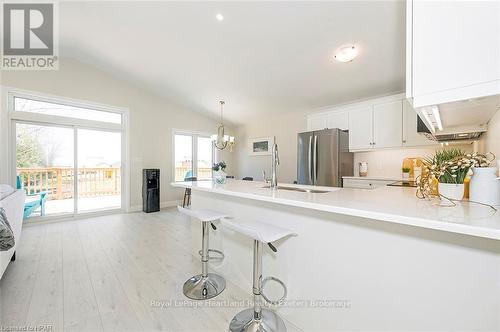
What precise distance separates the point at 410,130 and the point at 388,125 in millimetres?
311

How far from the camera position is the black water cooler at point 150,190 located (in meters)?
4.97

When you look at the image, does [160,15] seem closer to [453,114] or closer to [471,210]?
[453,114]

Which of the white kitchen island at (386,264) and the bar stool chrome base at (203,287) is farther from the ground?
the white kitchen island at (386,264)

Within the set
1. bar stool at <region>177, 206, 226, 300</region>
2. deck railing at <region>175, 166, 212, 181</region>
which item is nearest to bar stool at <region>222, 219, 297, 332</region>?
bar stool at <region>177, 206, 226, 300</region>

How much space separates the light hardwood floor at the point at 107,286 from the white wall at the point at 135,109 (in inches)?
78.6

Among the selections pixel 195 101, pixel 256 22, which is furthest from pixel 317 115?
pixel 195 101

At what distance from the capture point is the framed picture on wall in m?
5.98

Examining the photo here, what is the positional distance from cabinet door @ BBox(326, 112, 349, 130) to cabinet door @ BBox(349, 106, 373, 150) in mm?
80

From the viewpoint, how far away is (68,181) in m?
4.37

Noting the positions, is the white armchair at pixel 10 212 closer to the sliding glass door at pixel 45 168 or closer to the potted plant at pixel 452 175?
the sliding glass door at pixel 45 168

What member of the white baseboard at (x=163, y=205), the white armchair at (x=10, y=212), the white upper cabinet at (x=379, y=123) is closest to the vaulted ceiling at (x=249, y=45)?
the white upper cabinet at (x=379, y=123)

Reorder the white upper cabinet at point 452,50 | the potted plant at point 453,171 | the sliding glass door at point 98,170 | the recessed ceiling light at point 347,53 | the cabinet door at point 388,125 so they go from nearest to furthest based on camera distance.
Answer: the white upper cabinet at point 452,50, the potted plant at point 453,171, the recessed ceiling light at point 347,53, the cabinet door at point 388,125, the sliding glass door at point 98,170

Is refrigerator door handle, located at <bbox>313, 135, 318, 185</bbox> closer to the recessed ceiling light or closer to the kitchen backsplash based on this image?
the kitchen backsplash

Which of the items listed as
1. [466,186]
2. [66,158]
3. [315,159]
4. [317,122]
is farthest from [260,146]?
[466,186]
